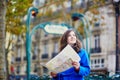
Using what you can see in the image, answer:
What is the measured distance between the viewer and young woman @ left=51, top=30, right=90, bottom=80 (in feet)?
19.1

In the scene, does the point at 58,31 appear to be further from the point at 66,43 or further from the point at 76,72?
the point at 76,72

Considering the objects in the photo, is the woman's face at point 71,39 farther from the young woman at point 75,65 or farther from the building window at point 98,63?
the building window at point 98,63

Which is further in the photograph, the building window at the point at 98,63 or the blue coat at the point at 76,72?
the building window at the point at 98,63

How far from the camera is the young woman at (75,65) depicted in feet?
19.1

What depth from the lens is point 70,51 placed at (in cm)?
585

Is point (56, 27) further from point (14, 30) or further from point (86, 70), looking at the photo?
point (86, 70)

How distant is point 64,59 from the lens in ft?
19.3

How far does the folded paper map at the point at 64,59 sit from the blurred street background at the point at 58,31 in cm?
345

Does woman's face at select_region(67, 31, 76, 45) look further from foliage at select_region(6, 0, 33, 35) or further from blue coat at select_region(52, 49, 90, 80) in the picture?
foliage at select_region(6, 0, 33, 35)

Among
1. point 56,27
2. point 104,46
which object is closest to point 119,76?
point 56,27

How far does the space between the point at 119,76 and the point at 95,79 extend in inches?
25.7

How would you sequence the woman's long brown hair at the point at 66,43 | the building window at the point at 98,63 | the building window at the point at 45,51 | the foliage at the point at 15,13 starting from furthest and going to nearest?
the building window at the point at 45,51 → the building window at the point at 98,63 → the foliage at the point at 15,13 → the woman's long brown hair at the point at 66,43

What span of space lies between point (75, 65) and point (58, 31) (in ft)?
36.4

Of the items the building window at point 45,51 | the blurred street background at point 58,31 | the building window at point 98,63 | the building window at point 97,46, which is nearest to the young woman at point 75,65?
the blurred street background at point 58,31
